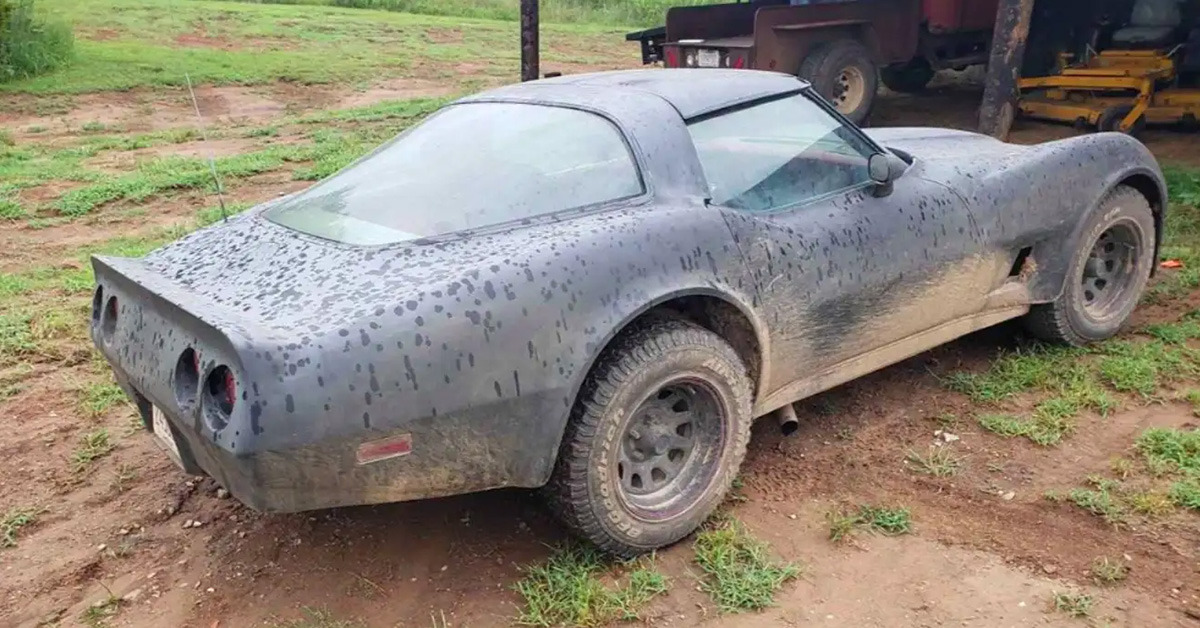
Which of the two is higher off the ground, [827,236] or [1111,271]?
[827,236]

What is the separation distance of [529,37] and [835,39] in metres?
3.07

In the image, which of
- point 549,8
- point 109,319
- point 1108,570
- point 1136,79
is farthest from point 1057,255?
point 549,8

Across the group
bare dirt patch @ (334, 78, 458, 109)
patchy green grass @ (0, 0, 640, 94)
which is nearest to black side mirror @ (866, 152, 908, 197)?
bare dirt patch @ (334, 78, 458, 109)

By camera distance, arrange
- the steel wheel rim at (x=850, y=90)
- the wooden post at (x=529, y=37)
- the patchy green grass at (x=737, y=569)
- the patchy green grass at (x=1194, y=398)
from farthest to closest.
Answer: the steel wheel rim at (x=850, y=90) → the wooden post at (x=529, y=37) → the patchy green grass at (x=1194, y=398) → the patchy green grass at (x=737, y=569)

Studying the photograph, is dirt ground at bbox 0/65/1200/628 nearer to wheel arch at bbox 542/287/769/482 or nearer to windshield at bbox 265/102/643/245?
wheel arch at bbox 542/287/769/482

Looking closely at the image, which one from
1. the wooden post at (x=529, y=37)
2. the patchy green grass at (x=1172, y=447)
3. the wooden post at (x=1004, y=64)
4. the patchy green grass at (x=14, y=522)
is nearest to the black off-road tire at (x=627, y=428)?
the patchy green grass at (x=1172, y=447)

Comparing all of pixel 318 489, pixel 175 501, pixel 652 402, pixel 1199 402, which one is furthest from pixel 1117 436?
pixel 175 501

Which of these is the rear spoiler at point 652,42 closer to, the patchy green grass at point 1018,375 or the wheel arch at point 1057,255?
the wheel arch at point 1057,255

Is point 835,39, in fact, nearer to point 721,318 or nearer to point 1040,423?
point 1040,423

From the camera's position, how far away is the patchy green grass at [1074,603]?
2.75 meters

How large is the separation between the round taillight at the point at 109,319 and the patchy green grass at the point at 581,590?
58.8 inches

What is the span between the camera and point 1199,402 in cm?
393

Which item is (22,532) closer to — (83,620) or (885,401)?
(83,620)

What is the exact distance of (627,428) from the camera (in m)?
3.01
